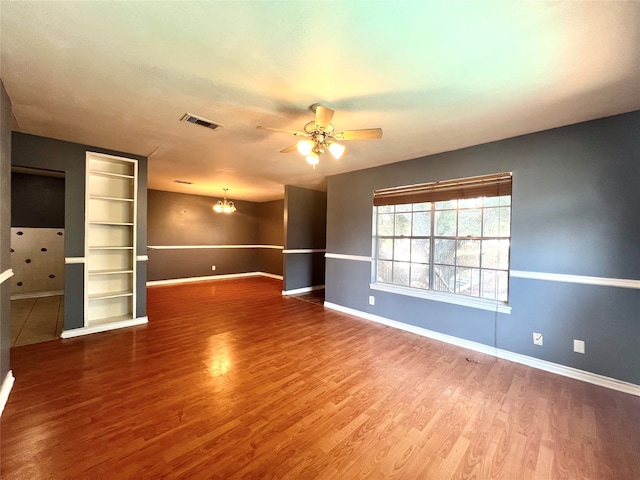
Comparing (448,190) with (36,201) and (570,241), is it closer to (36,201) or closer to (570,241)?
(570,241)

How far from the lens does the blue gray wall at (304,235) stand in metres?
6.09

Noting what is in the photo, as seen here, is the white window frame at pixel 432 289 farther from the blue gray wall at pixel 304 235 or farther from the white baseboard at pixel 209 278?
the white baseboard at pixel 209 278

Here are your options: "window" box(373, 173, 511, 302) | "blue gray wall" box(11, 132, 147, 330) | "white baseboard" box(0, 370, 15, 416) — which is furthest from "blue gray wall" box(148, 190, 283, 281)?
"white baseboard" box(0, 370, 15, 416)

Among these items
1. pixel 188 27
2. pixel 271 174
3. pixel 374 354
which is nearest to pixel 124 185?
pixel 271 174

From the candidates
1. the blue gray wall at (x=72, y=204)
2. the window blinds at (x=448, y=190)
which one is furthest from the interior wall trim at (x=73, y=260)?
the window blinds at (x=448, y=190)

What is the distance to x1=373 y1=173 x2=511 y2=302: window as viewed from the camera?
3.10m

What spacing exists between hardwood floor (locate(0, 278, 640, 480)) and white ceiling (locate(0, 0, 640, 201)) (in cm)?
247

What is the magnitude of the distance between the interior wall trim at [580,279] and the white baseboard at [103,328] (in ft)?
16.4

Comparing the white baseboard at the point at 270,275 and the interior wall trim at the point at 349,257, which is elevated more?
the interior wall trim at the point at 349,257

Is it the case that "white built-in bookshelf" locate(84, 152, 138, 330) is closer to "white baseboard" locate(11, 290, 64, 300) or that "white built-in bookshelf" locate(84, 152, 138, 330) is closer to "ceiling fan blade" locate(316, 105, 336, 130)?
"white baseboard" locate(11, 290, 64, 300)

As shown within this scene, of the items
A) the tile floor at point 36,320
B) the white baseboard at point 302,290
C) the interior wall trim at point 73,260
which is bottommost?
the tile floor at point 36,320

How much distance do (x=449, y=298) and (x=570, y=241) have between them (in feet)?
4.48

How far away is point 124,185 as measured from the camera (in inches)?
154

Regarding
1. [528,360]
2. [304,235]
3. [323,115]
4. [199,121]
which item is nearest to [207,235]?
[304,235]
